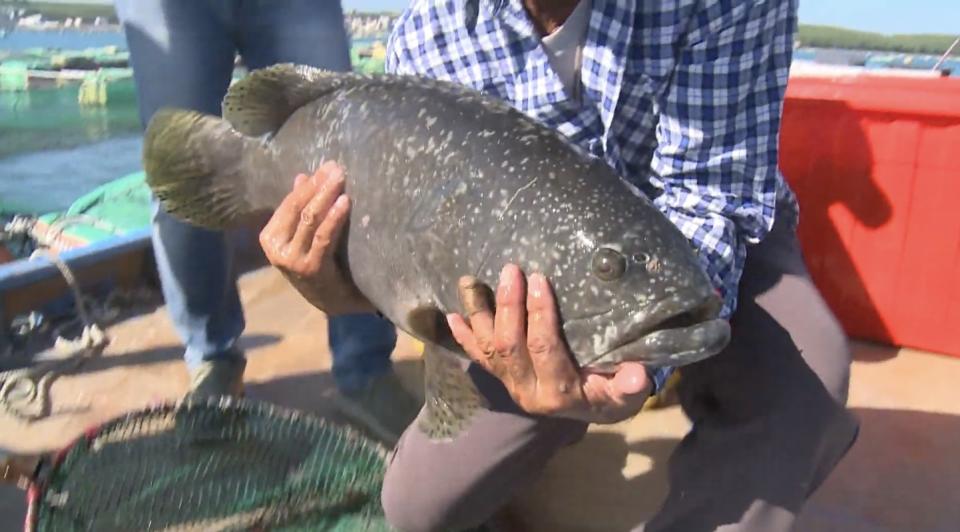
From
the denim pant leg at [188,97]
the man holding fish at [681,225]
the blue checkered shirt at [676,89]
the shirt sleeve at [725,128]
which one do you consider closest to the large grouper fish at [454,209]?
the man holding fish at [681,225]

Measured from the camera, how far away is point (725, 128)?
2.11 metres

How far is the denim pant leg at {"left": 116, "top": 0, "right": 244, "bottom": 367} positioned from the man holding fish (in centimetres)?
99

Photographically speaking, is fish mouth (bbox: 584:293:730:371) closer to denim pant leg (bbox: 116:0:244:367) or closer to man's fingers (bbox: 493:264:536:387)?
man's fingers (bbox: 493:264:536:387)

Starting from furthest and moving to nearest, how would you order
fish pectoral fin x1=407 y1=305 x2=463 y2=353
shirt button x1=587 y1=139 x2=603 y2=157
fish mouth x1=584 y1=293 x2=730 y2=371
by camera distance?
1. shirt button x1=587 y1=139 x2=603 y2=157
2. fish pectoral fin x1=407 y1=305 x2=463 y2=353
3. fish mouth x1=584 y1=293 x2=730 y2=371

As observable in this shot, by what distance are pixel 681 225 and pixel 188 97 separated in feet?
5.66

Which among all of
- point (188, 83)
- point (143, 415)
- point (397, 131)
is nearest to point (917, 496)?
point (397, 131)

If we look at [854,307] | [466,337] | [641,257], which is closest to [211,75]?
[466,337]

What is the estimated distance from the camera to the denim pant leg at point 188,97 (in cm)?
287

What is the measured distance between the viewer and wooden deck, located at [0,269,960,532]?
2641 millimetres

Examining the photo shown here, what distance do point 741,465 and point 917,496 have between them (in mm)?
1123

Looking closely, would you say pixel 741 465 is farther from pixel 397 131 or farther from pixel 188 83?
pixel 188 83

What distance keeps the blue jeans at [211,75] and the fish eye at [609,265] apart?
167cm

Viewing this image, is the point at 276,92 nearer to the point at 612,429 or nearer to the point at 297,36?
the point at 297,36

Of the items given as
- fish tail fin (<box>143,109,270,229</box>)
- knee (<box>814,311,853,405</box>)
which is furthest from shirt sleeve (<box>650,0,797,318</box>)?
fish tail fin (<box>143,109,270,229</box>)
